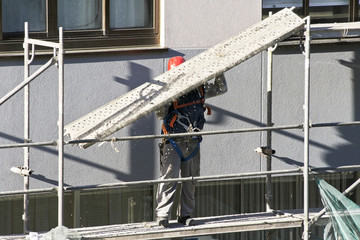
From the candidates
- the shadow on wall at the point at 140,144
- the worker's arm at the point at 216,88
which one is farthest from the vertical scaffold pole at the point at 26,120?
the worker's arm at the point at 216,88

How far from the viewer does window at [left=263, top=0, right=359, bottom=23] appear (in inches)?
357

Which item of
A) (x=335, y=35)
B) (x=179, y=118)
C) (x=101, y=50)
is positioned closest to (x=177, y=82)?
(x=179, y=118)

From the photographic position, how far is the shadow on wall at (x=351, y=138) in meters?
9.03

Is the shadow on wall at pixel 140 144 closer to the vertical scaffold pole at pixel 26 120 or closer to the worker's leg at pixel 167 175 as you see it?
the worker's leg at pixel 167 175

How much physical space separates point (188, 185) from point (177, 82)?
3.39 ft

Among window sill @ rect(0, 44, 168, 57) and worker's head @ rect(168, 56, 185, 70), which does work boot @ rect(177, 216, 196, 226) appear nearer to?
worker's head @ rect(168, 56, 185, 70)

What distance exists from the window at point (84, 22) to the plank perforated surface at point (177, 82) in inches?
44.3

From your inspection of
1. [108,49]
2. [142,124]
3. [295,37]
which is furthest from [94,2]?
[295,37]

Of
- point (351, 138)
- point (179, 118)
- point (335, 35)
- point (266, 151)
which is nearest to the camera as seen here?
point (179, 118)

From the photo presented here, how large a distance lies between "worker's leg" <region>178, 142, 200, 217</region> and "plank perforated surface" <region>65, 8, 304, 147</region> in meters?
0.71

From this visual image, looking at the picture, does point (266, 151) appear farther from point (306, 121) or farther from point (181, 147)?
point (181, 147)

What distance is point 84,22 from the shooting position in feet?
27.8

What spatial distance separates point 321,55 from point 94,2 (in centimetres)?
240

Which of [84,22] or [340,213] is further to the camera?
[84,22]
